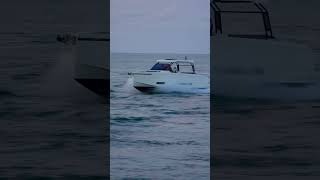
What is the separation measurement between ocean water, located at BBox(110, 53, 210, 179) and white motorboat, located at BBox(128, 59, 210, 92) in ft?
0.15

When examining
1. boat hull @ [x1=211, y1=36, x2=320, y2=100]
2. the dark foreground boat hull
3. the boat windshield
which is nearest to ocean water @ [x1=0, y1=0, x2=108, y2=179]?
the dark foreground boat hull

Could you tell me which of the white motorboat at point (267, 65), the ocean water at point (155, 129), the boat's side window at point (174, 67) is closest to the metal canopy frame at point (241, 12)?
the white motorboat at point (267, 65)

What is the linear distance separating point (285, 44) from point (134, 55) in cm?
123

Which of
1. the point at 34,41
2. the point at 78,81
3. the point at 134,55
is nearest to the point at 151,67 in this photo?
the point at 134,55

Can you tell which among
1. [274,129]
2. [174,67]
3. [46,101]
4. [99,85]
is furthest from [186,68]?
[46,101]

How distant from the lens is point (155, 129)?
15.8 ft

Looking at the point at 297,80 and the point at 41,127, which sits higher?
the point at 297,80

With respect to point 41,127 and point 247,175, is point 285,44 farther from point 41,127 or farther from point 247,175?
point 41,127

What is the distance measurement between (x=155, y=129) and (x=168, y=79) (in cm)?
42

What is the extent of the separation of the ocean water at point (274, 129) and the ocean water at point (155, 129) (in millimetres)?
114

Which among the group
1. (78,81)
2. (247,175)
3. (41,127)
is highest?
(78,81)

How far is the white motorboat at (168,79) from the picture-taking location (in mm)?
4773

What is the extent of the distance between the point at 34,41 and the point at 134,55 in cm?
82

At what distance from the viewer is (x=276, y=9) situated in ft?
15.7
